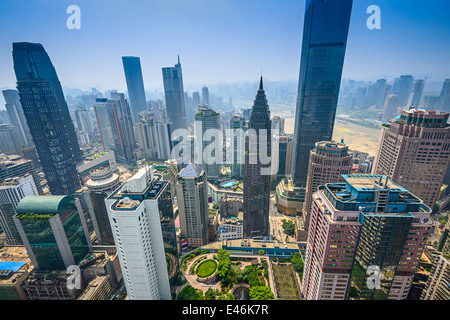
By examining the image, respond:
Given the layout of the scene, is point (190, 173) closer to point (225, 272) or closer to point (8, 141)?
point (225, 272)

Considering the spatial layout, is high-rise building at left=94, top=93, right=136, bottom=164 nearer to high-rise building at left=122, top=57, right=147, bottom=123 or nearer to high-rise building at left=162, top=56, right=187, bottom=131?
high-rise building at left=162, top=56, right=187, bottom=131

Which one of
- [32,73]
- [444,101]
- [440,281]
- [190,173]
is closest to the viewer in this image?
[440,281]

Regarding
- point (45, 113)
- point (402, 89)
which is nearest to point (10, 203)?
point (45, 113)

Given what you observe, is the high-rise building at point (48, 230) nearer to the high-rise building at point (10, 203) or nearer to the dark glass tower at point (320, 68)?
the high-rise building at point (10, 203)

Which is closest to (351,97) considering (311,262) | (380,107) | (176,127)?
(380,107)

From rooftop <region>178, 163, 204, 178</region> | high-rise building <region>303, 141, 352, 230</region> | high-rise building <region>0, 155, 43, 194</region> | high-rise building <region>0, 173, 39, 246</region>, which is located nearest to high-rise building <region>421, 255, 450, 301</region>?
high-rise building <region>303, 141, 352, 230</region>
